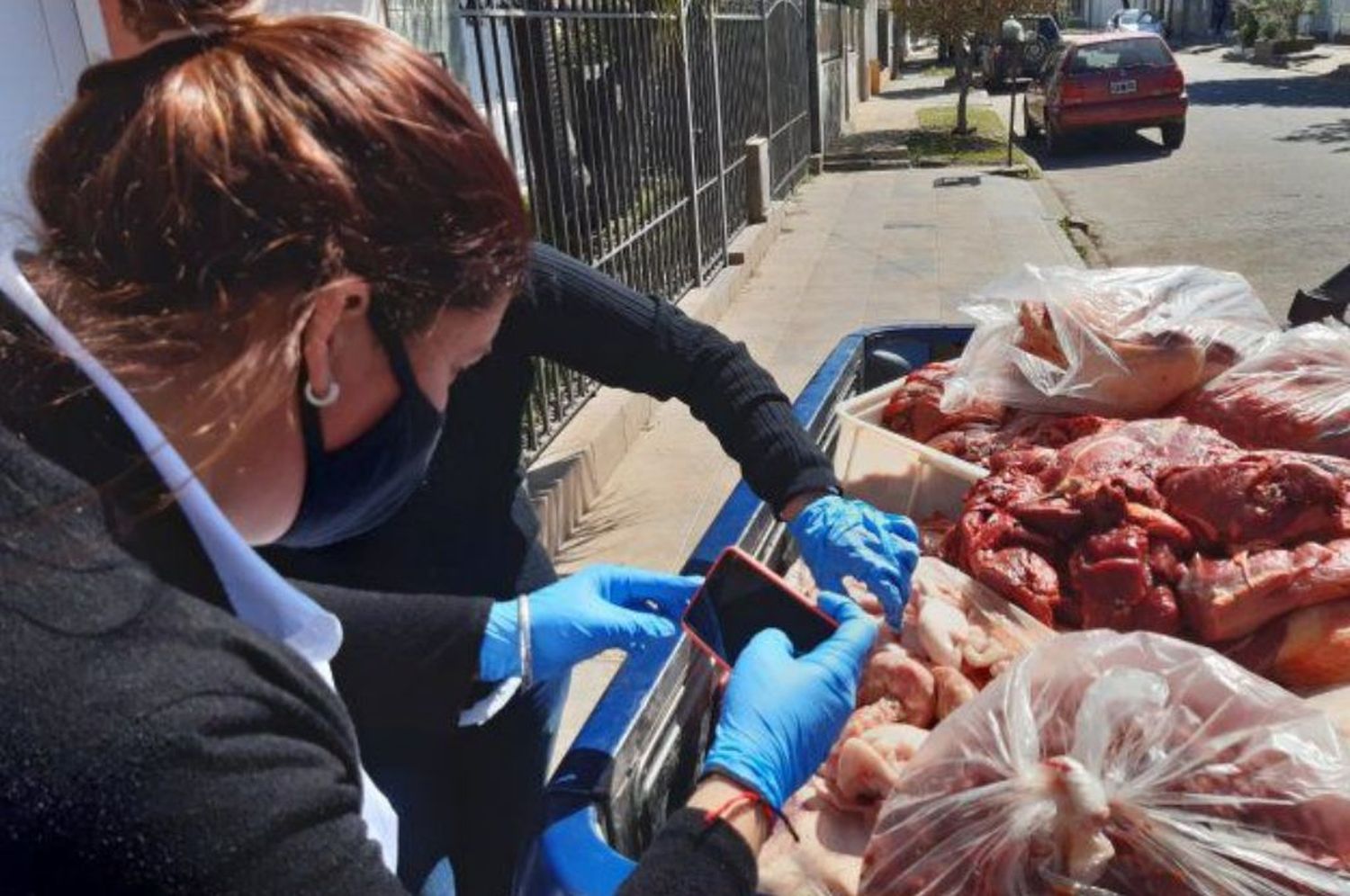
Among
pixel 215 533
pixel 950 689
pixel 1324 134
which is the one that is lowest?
pixel 1324 134

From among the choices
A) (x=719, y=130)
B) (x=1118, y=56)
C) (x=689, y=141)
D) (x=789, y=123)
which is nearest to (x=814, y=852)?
(x=689, y=141)

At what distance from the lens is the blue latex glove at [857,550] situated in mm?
2250

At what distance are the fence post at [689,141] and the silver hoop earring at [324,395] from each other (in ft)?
24.2

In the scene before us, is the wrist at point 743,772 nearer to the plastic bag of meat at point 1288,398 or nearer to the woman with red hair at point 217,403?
the woman with red hair at point 217,403

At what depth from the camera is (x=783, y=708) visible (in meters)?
1.67

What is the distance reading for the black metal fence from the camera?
17.0 feet

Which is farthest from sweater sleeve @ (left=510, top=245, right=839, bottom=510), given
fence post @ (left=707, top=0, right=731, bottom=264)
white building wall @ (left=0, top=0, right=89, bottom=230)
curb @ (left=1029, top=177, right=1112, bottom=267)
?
curb @ (left=1029, top=177, right=1112, bottom=267)

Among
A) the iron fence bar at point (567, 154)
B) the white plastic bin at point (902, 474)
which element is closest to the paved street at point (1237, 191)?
the iron fence bar at point (567, 154)

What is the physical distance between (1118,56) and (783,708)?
62.6 ft

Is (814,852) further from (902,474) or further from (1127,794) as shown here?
(902,474)

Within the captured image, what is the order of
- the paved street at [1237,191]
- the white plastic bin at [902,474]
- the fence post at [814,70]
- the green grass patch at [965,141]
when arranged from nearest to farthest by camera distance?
the white plastic bin at [902,474], the paved street at [1237,191], the fence post at [814,70], the green grass patch at [965,141]

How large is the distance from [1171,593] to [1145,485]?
0.27m

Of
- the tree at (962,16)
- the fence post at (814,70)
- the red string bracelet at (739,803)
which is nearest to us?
the red string bracelet at (739,803)

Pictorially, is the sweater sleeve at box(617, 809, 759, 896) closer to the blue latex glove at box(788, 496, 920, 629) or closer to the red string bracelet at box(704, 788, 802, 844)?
the red string bracelet at box(704, 788, 802, 844)
